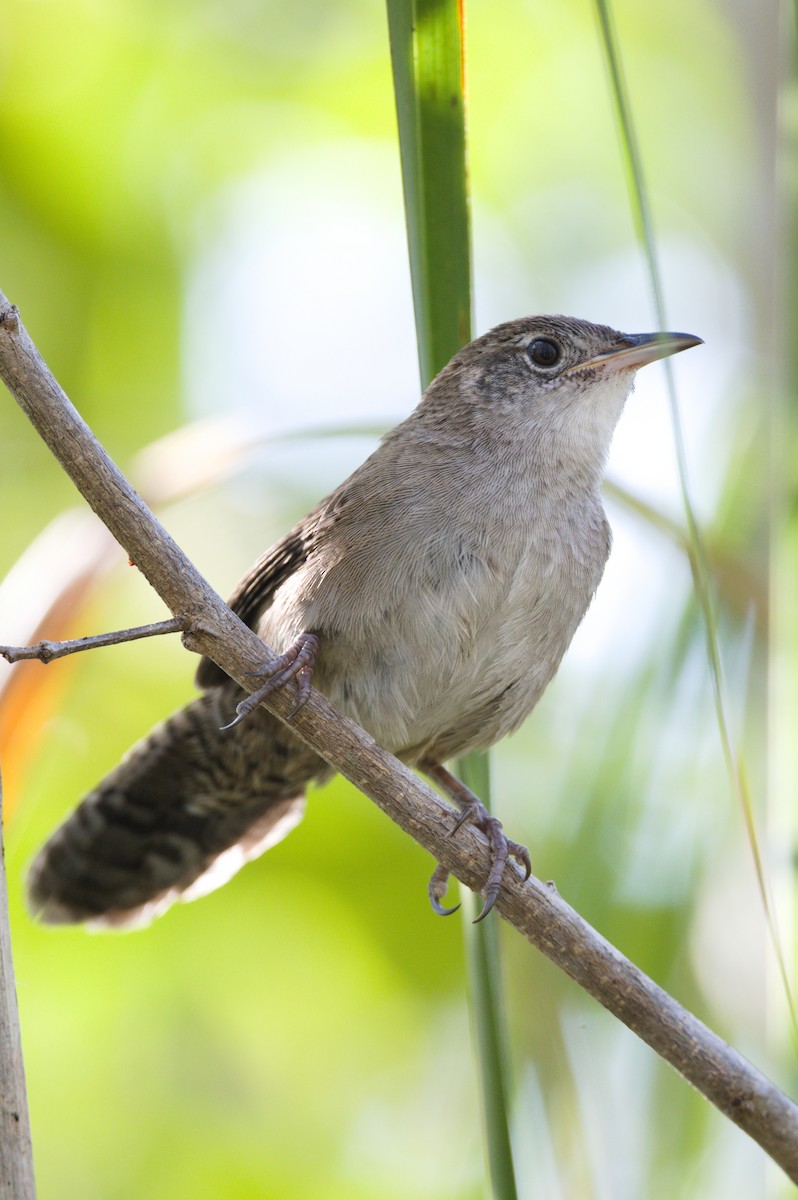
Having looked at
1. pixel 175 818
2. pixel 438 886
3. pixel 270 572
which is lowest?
pixel 438 886

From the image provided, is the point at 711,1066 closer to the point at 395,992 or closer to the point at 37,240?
the point at 395,992

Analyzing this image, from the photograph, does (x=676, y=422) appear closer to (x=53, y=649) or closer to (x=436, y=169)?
(x=436, y=169)

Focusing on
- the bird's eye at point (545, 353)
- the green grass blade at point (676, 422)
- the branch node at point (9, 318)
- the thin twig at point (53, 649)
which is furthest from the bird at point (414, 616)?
the branch node at point (9, 318)

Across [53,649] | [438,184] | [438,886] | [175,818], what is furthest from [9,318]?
[175,818]

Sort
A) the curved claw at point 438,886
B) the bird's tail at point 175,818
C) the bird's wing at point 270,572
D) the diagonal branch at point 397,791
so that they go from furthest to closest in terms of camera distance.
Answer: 1. the bird's tail at point 175,818
2. the bird's wing at point 270,572
3. the curved claw at point 438,886
4. the diagonal branch at point 397,791

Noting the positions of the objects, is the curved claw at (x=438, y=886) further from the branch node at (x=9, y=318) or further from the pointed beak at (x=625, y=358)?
the branch node at (x=9, y=318)

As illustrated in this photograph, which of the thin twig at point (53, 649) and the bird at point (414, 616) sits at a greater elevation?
the bird at point (414, 616)

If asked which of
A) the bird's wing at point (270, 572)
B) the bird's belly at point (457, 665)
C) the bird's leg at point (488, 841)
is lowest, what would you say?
the bird's leg at point (488, 841)

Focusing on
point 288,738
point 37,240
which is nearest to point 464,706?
point 288,738

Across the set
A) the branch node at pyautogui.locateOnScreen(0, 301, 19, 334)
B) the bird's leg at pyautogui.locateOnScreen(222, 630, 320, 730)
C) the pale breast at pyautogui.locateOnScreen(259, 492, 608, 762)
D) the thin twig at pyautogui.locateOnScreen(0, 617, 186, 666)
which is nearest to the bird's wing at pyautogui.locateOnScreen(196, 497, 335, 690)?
the pale breast at pyautogui.locateOnScreen(259, 492, 608, 762)
